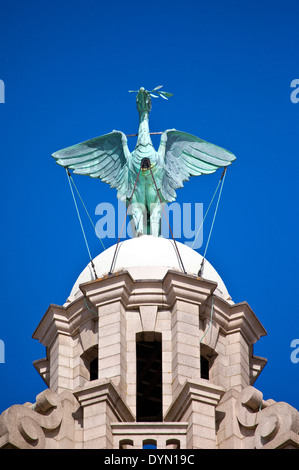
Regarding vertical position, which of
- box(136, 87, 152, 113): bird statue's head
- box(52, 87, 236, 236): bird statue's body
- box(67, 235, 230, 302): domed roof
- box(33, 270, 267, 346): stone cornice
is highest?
box(136, 87, 152, 113): bird statue's head

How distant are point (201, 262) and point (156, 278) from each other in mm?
2073

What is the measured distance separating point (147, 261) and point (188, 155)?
6028 mm

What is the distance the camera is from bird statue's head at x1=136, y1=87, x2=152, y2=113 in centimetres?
7912

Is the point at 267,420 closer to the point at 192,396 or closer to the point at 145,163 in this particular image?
the point at 192,396

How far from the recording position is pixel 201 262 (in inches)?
2960

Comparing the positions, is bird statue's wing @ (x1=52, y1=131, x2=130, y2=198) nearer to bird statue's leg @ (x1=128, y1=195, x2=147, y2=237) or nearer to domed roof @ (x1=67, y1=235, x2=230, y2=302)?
bird statue's leg @ (x1=128, y1=195, x2=147, y2=237)

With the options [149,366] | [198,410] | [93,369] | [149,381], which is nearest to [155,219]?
[149,366]

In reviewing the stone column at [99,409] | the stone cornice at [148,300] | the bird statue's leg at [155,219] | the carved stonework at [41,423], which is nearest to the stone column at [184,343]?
the stone cornice at [148,300]

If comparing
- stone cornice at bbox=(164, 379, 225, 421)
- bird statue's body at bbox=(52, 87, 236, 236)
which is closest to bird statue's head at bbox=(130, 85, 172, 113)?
bird statue's body at bbox=(52, 87, 236, 236)

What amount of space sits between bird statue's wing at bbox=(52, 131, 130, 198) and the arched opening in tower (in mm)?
5811

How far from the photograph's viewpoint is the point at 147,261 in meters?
74.6

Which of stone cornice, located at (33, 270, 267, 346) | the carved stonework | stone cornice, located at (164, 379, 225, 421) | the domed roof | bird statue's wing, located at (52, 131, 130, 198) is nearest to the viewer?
the carved stonework

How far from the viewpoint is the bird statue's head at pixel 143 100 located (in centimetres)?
7912
